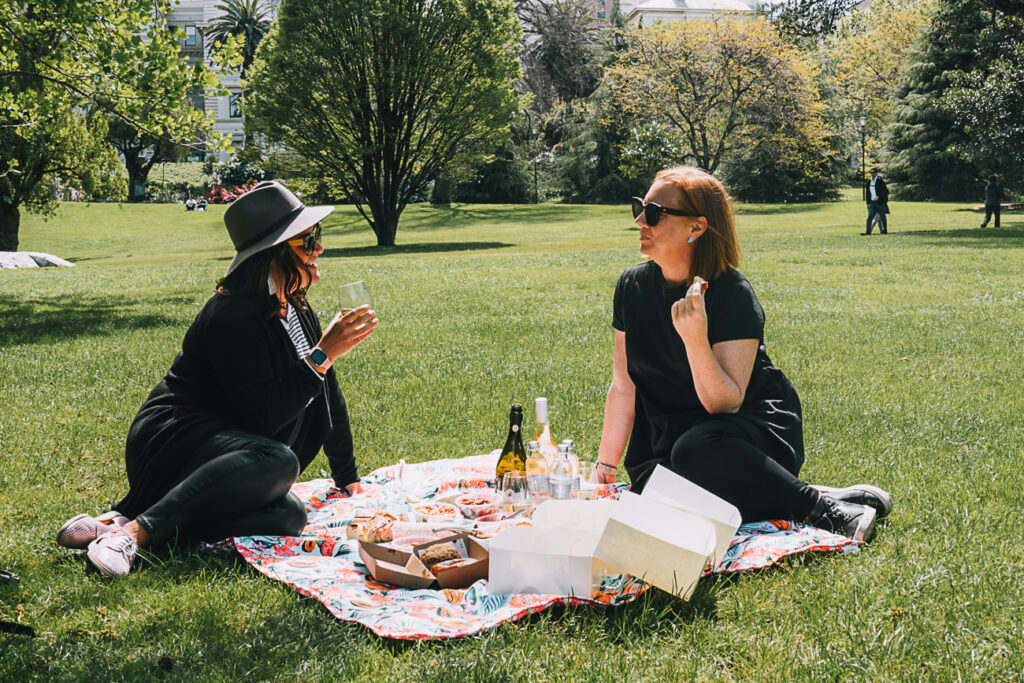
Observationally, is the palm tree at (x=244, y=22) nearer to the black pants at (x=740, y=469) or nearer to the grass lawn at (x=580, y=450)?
the grass lawn at (x=580, y=450)

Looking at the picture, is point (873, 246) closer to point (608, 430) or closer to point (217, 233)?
point (608, 430)

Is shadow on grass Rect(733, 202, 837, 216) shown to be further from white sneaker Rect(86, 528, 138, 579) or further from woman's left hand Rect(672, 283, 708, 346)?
white sneaker Rect(86, 528, 138, 579)

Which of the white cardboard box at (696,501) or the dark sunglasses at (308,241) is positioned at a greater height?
the dark sunglasses at (308,241)

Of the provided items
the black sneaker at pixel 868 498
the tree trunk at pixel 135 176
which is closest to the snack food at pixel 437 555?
the black sneaker at pixel 868 498

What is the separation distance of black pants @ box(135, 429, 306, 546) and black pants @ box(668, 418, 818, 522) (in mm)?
1685

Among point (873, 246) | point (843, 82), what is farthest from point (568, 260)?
point (843, 82)

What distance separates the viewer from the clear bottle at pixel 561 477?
4.10m

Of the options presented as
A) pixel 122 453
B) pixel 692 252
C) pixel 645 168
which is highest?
pixel 645 168

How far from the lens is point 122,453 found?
19.0 feet

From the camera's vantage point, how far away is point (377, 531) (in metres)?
3.78

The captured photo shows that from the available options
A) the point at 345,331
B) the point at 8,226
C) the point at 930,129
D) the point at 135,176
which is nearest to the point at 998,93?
the point at 930,129

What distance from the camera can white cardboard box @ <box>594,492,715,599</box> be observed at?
124 inches

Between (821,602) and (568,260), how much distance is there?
16.2 m

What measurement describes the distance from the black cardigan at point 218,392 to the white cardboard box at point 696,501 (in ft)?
4.93
